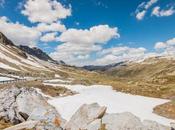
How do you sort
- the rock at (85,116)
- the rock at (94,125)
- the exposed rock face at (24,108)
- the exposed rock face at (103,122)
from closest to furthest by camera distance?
the exposed rock face at (103,122) → the rock at (94,125) → the rock at (85,116) → the exposed rock face at (24,108)

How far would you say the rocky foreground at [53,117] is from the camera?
27.7 m

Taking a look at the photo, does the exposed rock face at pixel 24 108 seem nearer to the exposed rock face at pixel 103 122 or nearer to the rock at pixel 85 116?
the rock at pixel 85 116

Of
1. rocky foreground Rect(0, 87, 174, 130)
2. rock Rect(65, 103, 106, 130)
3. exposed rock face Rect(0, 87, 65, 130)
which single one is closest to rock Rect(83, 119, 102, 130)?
rocky foreground Rect(0, 87, 174, 130)

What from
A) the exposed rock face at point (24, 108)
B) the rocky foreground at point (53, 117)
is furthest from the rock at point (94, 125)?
the exposed rock face at point (24, 108)

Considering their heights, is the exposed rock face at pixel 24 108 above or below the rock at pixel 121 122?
above

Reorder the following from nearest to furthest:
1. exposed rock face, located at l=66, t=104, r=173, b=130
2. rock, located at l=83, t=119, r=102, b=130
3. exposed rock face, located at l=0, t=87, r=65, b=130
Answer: exposed rock face, located at l=66, t=104, r=173, b=130 → rock, located at l=83, t=119, r=102, b=130 → exposed rock face, located at l=0, t=87, r=65, b=130

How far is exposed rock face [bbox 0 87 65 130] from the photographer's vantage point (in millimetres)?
33509

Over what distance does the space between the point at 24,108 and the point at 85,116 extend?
10867 millimetres

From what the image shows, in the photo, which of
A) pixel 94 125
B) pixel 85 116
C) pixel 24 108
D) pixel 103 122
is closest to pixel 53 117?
pixel 85 116

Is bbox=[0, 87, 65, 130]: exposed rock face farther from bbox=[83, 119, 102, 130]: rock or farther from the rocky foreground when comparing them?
bbox=[83, 119, 102, 130]: rock

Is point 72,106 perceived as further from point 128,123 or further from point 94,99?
point 128,123

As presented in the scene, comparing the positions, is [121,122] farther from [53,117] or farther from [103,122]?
[53,117]

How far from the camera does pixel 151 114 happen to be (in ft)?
182

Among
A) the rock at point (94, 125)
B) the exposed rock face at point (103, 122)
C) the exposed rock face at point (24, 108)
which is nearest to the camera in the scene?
the exposed rock face at point (103, 122)
